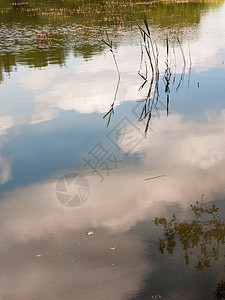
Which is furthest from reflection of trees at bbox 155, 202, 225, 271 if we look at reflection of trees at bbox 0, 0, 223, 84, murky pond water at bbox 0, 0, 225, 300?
reflection of trees at bbox 0, 0, 223, 84

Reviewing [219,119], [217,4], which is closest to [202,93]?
[219,119]

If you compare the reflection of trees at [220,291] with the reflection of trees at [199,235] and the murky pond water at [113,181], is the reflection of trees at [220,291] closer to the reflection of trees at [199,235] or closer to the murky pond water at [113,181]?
the murky pond water at [113,181]

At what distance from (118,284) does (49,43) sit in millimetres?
19596

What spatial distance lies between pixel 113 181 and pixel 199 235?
6.67ft

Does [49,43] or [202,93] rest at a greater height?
[49,43]

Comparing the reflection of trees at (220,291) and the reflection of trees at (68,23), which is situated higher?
the reflection of trees at (68,23)

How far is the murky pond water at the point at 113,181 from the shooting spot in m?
4.41

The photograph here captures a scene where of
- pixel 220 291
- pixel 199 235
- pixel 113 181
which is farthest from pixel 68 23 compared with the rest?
pixel 220 291

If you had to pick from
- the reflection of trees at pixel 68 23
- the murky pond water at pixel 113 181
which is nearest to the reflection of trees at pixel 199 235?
the murky pond water at pixel 113 181

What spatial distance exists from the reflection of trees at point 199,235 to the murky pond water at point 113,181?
0.02 metres

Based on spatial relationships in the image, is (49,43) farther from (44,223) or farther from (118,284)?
(118,284)

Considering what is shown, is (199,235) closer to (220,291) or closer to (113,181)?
(220,291)

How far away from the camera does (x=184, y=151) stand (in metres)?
7.75

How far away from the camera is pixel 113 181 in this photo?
260 inches
